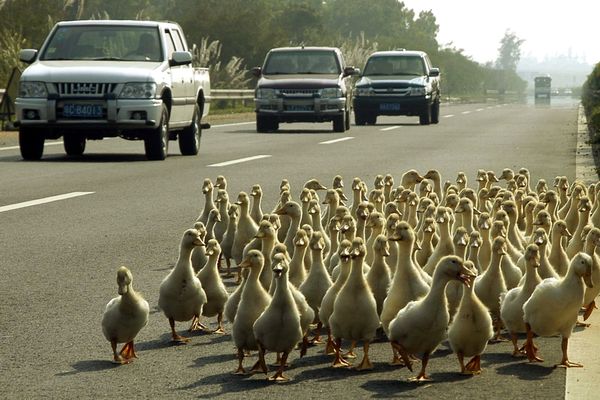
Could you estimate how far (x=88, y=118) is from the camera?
21.9 m

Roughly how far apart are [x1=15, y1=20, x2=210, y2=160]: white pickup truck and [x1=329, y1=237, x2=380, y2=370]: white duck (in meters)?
14.7

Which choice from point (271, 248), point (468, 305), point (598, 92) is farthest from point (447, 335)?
point (598, 92)

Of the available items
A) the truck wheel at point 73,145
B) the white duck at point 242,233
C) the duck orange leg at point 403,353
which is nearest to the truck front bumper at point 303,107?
the truck wheel at point 73,145

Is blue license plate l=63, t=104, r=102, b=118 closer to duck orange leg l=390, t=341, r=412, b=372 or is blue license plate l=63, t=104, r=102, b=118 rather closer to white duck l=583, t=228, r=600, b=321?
white duck l=583, t=228, r=600, b=321

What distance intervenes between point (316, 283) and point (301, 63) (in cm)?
2848

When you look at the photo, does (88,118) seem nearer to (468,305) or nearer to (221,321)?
(221,321)

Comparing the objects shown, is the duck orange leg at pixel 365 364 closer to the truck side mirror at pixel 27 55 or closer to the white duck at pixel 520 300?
the white duck at pixel 520 300

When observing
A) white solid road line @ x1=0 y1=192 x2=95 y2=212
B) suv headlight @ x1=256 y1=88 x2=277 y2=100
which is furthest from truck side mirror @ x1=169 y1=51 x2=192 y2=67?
suv headlight @ x1=256 y1=88 x2=277 y2=100

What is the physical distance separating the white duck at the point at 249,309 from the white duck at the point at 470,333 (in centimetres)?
97

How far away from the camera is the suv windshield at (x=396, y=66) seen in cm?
4181

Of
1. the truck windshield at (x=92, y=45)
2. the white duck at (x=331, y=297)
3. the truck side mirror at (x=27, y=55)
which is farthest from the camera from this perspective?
the truck windshield at (x=92, y=45)

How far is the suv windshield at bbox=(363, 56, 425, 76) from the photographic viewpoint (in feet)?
137

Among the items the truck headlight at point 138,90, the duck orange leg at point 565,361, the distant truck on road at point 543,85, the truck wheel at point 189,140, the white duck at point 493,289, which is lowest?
the distant truck on road at point 543,85

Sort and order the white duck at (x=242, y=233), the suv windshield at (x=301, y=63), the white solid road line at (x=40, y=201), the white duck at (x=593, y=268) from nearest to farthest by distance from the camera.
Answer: the white duck at (x=593, y=268)
the white duck at (x=242, y=233)
the white solid road line at (x=40, y=201)
the suv windshield at (x=301, y=63)
